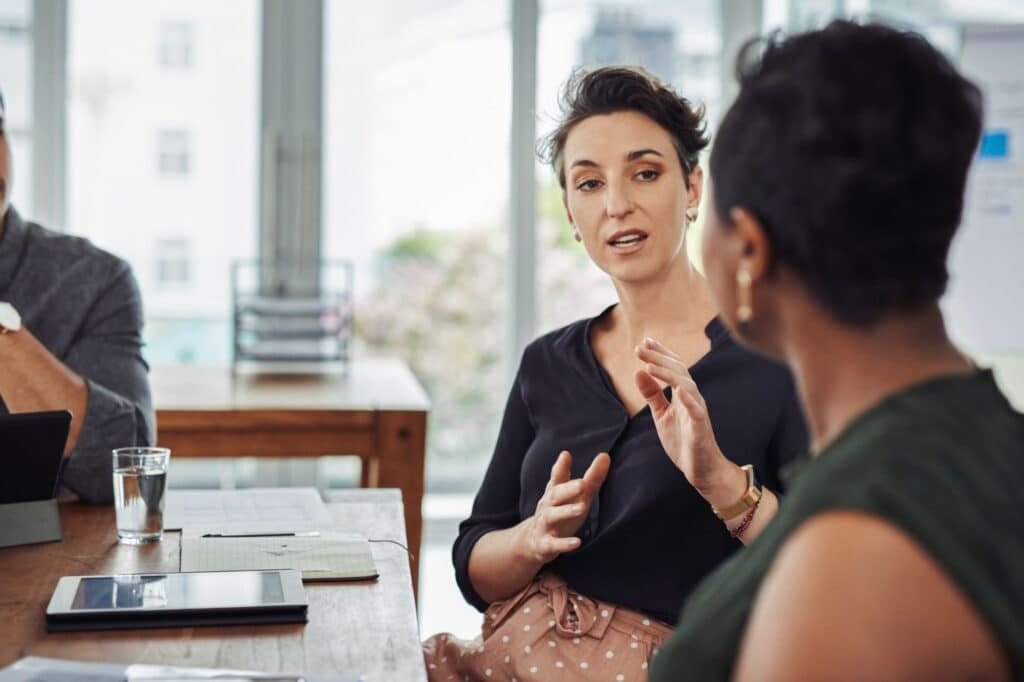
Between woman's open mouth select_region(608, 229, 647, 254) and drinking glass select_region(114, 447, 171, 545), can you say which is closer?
drinking glass select_region(114, 447, 171, 545)

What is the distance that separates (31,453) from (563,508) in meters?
0.68

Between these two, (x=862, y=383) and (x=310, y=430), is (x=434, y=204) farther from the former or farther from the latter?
(x=862, y=383)

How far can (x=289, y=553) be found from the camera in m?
1.62

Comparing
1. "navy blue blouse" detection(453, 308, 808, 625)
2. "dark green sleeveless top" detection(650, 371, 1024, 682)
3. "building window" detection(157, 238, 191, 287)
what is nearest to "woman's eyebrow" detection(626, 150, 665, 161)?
"navy blue blouse" detection(453, 308, 808, 625)

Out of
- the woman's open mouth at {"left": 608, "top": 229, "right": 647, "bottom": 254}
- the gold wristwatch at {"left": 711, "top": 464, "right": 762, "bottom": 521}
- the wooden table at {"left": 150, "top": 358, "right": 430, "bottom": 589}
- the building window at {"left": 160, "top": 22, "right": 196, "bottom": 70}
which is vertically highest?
the building window at {"left": 160, "top": 22, "right": 196, "bottom": 70}

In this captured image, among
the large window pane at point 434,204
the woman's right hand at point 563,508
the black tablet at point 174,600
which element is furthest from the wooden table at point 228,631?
the large window pane at point 434,204

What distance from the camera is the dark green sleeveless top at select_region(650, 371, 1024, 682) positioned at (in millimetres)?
742

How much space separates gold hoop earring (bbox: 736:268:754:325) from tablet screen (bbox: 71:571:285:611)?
2.25 feet

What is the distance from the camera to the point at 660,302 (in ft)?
6.10

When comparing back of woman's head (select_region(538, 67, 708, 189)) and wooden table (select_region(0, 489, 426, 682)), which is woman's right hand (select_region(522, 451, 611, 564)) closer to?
wooden table (select_region(0, 489, 426, 682))

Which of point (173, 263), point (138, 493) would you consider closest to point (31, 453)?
point (138, 493)

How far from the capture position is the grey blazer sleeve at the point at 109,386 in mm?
1924

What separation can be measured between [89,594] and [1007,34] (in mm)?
3645

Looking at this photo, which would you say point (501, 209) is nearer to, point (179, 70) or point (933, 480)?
point (179, 70)
